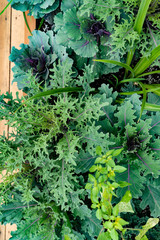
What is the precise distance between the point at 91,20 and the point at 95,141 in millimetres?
505

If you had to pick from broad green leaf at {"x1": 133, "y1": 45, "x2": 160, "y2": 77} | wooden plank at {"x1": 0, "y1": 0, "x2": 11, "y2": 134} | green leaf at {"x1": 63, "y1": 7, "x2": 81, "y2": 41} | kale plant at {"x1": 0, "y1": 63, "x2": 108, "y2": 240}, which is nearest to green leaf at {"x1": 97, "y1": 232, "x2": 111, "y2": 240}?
kale plant at {"x1": 0, "y1": 63, "x2": 108, "y2": 240}

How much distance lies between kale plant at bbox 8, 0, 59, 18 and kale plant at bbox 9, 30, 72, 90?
100 mm

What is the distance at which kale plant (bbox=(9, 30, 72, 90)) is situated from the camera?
97cm

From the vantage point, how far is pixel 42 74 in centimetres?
100

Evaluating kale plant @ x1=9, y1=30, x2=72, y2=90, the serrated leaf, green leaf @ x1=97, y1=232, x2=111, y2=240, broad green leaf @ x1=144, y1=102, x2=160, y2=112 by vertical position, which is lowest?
green leaf @ x1=97, y1=232, x2=111, y2=240

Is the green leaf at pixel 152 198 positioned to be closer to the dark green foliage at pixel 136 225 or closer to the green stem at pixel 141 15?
the dark green foliage at pixel 136 225

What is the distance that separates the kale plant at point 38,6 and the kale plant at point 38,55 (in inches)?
3.9

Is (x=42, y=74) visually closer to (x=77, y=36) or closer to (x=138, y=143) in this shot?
(x=77, y=36)

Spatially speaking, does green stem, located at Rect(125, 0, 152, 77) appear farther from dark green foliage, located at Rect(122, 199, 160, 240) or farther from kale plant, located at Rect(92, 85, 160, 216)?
dark green foliage, located at Rect(122, 199, 160, 240)

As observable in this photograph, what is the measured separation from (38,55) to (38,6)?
23cm

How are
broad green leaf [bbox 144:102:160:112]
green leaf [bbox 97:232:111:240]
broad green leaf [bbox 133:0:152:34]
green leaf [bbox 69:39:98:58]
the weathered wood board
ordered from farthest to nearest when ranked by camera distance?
the weathered wood board
green leaf [bbox 69:39:98:58]
broad green leaf [bbox 144:102:160:112]
broad green leaf [bbox 133:0:152:34]
green leaf [bbox 97:232:111:240]

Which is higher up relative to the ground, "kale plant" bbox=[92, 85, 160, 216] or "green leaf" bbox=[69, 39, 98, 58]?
"green leaf" bbox=[69, 39, 98, 58]

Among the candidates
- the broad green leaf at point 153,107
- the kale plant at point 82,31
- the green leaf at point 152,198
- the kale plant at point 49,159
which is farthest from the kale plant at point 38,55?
the green leaf at point 152,198

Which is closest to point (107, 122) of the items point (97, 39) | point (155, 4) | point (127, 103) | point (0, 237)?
point (127, 103)
